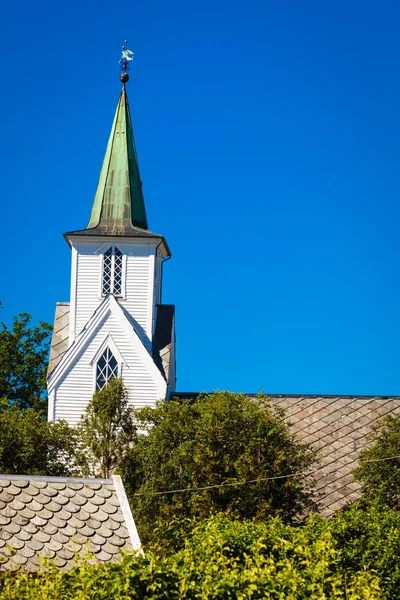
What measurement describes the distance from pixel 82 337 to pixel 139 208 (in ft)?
18.9

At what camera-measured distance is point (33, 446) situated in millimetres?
29984

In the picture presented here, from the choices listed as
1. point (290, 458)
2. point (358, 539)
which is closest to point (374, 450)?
point (290, 458)

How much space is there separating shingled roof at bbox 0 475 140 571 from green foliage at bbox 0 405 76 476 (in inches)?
607

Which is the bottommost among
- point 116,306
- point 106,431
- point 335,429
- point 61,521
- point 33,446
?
point 61,521

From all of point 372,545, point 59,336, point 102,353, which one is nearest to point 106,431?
point 102,353

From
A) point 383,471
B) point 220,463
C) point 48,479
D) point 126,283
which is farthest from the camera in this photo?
point 126,283

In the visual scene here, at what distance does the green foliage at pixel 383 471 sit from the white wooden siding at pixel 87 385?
909 centimetres

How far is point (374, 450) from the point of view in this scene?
28469 millimetres

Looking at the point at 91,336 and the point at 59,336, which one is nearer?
the point at 91,336

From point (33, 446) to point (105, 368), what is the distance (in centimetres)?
612

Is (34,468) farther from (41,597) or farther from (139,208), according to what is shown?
(41,597)

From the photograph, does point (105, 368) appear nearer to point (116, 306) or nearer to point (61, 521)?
point (116, 306)

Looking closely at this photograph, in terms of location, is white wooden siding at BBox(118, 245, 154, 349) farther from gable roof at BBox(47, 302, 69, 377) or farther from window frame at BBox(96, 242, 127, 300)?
gable roof at BBox(47, 302, 69, 377)

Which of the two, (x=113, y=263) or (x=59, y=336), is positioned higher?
(x=113, y=263)
